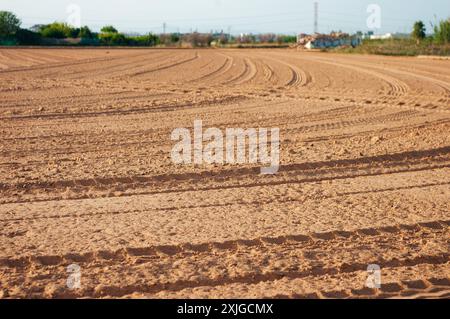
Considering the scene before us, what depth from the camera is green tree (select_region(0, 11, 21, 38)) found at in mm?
79750

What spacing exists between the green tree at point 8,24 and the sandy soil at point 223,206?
2675 inches

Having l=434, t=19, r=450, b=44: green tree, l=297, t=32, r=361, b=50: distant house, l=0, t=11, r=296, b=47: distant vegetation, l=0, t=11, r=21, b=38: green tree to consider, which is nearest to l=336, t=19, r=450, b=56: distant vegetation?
l=434, t=19, r=450, b=44: green tree

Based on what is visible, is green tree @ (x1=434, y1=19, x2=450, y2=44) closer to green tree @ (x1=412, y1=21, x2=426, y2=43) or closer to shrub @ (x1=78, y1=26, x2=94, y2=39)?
green tree @ (x1=412, y1=21, x2=426, y2=43)

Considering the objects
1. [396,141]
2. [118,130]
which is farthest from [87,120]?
[396,141]

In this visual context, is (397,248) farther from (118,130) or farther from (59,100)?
(59,100)

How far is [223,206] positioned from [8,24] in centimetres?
8129

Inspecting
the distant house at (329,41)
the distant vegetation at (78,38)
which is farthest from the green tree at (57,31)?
the distant house at (329,41)

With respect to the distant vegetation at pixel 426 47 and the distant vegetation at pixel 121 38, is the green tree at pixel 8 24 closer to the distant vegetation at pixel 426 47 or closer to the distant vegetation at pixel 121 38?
the distant vegetation at pixel 121 38

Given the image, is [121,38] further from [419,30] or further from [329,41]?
[419,30]

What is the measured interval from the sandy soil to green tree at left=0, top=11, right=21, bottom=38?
223 ft

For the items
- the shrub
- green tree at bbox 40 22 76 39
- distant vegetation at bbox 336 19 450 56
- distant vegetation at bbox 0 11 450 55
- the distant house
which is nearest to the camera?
distant vegetation at bbox 336 19 450 56

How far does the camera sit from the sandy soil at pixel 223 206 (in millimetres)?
5551

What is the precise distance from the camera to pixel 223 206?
7613 mm

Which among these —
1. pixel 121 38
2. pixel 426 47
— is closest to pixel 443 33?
pixel 426 47
